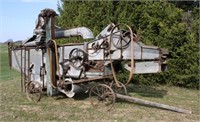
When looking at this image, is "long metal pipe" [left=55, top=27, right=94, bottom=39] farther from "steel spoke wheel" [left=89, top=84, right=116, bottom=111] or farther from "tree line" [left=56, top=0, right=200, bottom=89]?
"tree line" [left=56, top=0, right=200, bottom=89]

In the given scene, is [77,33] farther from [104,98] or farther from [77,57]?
[104,98]

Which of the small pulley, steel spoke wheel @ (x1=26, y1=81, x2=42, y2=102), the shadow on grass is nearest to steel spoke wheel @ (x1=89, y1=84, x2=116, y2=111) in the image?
the small pulley

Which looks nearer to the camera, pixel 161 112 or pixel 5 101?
pixel 161 112

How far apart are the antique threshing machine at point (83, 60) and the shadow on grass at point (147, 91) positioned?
3.90 ft

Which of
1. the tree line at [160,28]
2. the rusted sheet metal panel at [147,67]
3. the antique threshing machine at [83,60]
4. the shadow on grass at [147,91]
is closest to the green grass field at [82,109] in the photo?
the shadow on grass at [147,91]

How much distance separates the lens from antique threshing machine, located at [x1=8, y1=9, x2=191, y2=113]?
7.02 meters

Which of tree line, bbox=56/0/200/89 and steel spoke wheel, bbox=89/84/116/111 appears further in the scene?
tree line, bbox=56/0/200/89

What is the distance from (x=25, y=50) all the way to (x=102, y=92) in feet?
9.13

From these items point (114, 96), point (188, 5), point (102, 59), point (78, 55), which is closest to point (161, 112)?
point (114, 96)

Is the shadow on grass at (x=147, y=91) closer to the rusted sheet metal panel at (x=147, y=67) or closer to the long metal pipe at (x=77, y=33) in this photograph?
the rusted sheet metal panel at (x=147, y=67)

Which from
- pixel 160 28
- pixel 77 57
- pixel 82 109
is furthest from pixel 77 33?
pixel 160 28

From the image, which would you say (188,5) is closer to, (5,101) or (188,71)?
(188,71)

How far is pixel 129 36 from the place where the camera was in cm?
715

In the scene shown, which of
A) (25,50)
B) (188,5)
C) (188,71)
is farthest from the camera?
(188,5)
